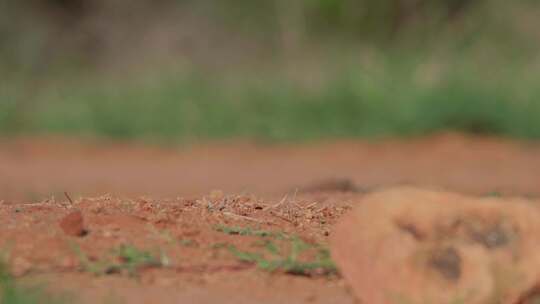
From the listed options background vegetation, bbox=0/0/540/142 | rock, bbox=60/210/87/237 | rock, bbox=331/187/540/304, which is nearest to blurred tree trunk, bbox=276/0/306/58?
background vegetation, bbox=0/0/540/142

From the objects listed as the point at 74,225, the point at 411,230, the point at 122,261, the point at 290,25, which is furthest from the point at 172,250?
the point at 290,25

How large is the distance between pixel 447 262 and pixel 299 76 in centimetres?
844

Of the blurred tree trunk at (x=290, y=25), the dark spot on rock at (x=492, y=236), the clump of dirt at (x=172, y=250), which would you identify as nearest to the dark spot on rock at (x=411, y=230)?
the dark spot on rock at (x=492, y=236)

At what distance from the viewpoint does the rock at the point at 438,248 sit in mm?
3133

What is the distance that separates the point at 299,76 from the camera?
1154cm

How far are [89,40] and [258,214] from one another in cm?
1190

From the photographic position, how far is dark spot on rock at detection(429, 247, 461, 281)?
3.15 meters

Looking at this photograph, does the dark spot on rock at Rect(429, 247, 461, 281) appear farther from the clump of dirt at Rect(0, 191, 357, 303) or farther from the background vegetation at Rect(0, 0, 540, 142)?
the background vegetation at Rect(0, 0, 540, 142)

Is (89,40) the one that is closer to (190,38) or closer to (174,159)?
(190,38)

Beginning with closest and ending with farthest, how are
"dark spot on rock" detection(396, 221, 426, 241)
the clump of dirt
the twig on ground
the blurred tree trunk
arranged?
"dark spot on rock" detection(396, 221, 426, 241) → the clump of dirt → the twig on ground → the blurred tree trunk

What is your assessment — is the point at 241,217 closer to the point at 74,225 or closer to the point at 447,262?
the point at 74,225

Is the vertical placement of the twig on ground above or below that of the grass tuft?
above

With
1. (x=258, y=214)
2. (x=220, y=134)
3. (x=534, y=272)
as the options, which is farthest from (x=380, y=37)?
(x=534, y=272)

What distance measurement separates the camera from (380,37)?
12414mm
